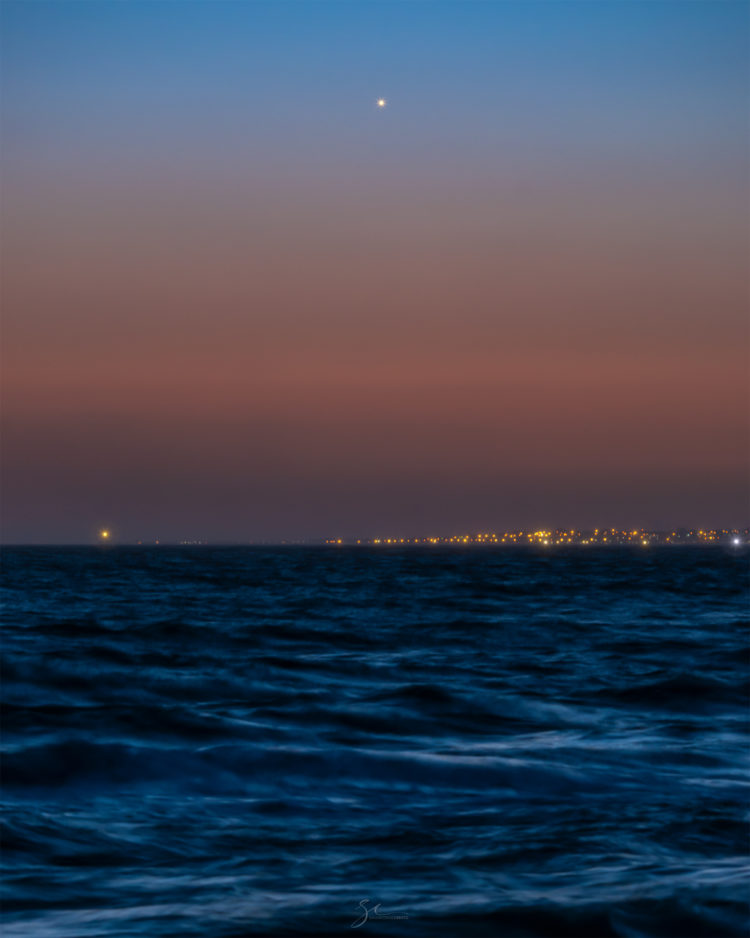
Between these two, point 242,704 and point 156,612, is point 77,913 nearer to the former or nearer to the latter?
point 242,704

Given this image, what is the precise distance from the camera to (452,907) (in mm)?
7594

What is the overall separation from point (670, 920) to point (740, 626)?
28.8 m

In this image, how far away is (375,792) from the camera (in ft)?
36.6

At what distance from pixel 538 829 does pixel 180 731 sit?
246 inches

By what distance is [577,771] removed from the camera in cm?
1198

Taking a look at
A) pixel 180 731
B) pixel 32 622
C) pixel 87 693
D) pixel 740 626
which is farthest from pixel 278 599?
pixel 180 731

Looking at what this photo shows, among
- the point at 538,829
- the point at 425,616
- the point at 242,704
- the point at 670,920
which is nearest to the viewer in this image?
the point at 670,920

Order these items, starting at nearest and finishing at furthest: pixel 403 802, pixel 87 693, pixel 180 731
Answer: pixel 403 802, pixel 180 731, pixel 87 693

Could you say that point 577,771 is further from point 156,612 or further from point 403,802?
point 156,612

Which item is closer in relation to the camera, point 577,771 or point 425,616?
point 577,771

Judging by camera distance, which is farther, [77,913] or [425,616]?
[425,616]

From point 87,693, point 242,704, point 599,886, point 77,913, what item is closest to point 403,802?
point 599,886

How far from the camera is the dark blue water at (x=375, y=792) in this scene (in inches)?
300

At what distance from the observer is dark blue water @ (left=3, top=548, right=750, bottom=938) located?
300 inches
